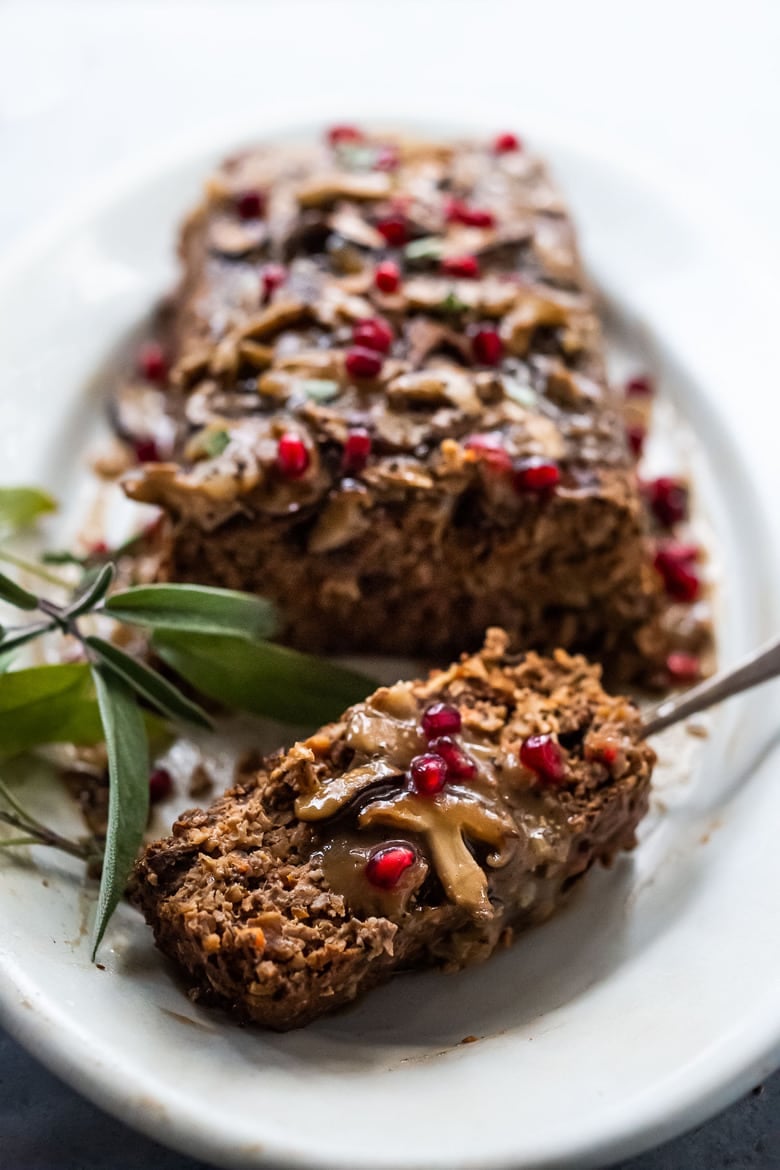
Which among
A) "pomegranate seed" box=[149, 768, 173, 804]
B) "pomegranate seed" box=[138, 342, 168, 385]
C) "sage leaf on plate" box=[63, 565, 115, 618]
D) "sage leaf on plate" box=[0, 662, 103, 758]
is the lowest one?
"pomegranate seed" box=[149, 768, 173, 804]

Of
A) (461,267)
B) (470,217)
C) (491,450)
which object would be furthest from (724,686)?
(470,217)

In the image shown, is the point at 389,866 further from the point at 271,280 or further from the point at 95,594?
the point at 271,280

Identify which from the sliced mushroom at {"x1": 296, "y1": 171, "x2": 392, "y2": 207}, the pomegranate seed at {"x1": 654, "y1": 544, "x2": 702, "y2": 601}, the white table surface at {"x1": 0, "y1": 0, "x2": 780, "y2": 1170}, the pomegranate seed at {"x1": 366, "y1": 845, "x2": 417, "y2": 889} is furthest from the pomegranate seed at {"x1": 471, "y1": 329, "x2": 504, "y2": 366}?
the white table surface at {"x1": 0, "y1": 0, "x2": 780, "y2": 1170}

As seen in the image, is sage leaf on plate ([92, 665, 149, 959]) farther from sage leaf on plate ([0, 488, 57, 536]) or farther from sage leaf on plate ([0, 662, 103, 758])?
sage leaf on plate ([0, 488, 57, 536])

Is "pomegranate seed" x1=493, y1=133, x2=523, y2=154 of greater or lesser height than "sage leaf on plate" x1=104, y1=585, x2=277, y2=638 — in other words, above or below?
above

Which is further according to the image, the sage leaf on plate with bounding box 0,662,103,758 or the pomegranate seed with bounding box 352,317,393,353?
the pomegranate seed with bounding box 352,317,393,353

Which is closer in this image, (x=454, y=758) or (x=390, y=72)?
(x=454, y=758)

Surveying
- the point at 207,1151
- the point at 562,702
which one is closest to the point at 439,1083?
the point at 207,1151

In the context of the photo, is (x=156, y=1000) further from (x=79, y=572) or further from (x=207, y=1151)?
(x=79, y=572)
